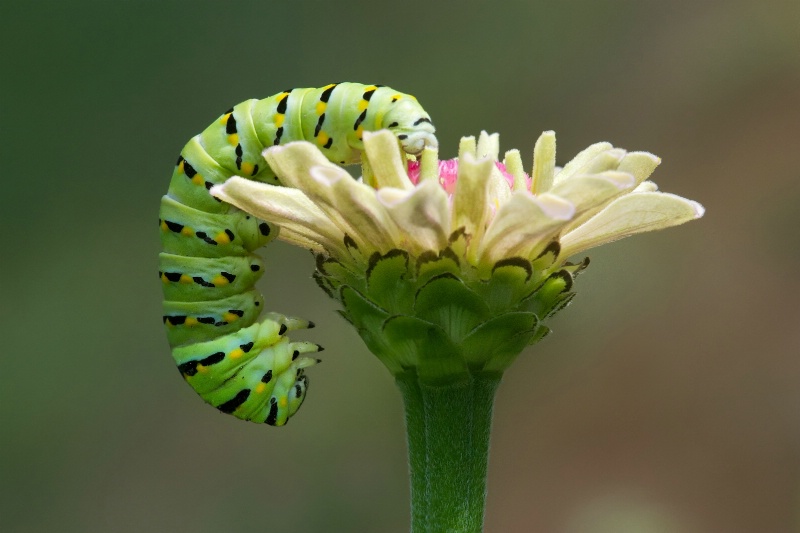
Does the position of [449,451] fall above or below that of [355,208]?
below

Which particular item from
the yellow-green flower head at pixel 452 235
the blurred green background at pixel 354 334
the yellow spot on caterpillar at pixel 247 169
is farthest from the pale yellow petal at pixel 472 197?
the blurred green background at pixel 354 334

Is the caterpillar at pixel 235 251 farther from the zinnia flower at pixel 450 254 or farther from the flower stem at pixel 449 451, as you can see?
the flower stem at pixel 449 451

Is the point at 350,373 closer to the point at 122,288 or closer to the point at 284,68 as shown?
the point at 122,288

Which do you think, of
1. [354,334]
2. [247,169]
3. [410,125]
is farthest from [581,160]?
[354,334]

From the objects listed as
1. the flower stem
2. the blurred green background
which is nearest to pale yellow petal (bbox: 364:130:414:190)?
the flower stem

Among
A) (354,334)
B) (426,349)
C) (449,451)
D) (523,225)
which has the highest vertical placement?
(354,334)

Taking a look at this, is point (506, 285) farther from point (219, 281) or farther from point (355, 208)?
point (219, 281)

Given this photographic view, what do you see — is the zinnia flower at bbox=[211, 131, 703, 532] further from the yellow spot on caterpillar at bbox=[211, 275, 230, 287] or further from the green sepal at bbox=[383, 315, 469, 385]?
the yellow spot on caterpillar at bbox=[211, 275, 230, 287]
